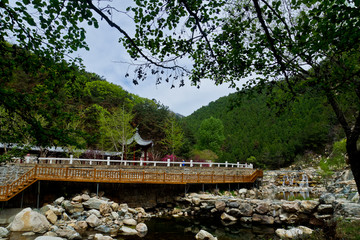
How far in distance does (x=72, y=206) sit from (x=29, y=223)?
111 inches

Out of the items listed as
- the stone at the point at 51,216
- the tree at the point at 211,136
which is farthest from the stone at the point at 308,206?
the tree at the point at 211,136

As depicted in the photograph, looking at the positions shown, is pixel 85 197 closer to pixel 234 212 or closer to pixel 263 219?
pixel 234 212

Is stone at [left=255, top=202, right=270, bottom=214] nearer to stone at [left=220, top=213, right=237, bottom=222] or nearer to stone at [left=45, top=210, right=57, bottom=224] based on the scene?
stone at [left=220, top=213, right=237, bottom=222]

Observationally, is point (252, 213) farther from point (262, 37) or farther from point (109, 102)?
point (109, 102)

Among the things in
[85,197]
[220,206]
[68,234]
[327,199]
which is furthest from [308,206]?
[85,197]

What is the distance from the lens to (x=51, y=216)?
11.1 meters

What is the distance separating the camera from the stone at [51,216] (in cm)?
1098

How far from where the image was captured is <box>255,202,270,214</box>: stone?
490 inches

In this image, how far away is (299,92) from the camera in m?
4.23

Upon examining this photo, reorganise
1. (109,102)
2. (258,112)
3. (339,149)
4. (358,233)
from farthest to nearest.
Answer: (258,112) < (109,102) < (339,149) < (358,233)

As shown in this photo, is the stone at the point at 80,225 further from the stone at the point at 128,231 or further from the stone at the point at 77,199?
the stone at the point at 77,199

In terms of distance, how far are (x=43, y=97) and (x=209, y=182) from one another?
15.6 meters

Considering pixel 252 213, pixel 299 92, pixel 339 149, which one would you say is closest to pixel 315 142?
pixel 339 149

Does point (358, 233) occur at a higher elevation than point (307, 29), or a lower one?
lower
